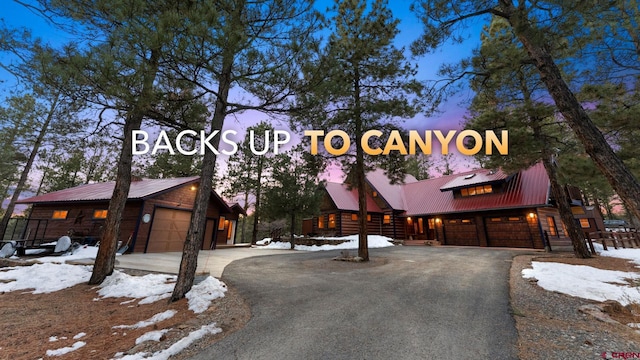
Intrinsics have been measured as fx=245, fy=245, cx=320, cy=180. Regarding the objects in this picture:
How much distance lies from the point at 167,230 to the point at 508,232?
73.2 ft

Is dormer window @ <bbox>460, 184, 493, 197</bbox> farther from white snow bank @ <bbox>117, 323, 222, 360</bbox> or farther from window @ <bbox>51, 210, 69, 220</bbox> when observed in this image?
window @ <bbox>51, 210, 69, 220</bbox>

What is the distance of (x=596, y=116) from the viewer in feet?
24.2

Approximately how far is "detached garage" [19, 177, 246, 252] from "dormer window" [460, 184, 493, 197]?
68.0 ft

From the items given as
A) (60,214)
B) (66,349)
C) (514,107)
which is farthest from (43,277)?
(514,107)

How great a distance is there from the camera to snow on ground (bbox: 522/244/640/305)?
16.3 ft

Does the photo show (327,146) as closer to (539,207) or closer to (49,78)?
(49,78)

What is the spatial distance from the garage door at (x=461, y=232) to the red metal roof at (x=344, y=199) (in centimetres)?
598

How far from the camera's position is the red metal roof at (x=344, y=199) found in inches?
870

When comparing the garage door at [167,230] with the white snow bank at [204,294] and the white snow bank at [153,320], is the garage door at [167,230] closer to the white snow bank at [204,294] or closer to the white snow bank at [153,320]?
the white snow bank at [204,294]

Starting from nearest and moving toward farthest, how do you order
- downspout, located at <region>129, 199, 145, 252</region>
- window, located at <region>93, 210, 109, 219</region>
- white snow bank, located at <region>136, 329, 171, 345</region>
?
1. white snow bank, located at <region>136, 329, 171, 345</region>
2. downspout, located at <region>129, 199, 145, 252</region>
3. window, located at <region>93, 210, 109, 219</region>

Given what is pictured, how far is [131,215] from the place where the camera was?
13.2m

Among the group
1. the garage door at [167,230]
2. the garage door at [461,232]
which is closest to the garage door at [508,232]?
the garage door at [461,232]

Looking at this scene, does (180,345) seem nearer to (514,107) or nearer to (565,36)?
(565,36)

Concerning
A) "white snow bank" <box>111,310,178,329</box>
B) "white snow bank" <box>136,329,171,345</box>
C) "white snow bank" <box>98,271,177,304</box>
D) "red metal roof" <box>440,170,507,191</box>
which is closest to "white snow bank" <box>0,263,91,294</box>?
"white snow bank" <box>98,271,177,304</box>
